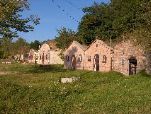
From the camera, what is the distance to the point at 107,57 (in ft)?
180

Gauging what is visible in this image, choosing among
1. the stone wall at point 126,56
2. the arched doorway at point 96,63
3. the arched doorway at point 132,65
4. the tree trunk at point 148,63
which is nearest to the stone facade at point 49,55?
the arched doorway at point 96,63

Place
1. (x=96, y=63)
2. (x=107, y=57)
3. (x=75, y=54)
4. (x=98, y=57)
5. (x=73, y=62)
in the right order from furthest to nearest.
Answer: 1. (x=73, y=62)
2. (x=75, y=54)
3. (x=96, y=63)
4. (x=98, y=57)
5. (x=107, y=57)

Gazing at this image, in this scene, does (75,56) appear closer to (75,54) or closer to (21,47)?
(75,54)

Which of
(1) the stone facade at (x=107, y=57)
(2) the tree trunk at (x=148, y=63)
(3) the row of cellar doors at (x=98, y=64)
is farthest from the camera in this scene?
(3) the row of cellar doors at (x=98, y=64)

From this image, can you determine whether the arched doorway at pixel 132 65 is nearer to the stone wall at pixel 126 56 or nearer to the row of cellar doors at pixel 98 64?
the row of cellar doors at pixel 98 64

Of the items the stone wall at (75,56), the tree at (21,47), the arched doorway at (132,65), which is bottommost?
the arched doorway at (132,65)

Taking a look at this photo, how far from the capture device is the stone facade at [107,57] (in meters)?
48.2

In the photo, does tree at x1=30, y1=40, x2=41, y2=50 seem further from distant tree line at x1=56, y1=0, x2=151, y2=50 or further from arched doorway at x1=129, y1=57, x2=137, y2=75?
arched doorway at x1=129, y1=57, x2=137, y2=75

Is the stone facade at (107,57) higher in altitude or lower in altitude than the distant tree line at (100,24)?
lower

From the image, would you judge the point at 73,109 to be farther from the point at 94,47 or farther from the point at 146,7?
the point at 94,47

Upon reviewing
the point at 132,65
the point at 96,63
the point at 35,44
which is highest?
the point at 35,44

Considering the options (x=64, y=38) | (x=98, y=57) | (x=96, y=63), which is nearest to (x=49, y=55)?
(x=64, y=38)

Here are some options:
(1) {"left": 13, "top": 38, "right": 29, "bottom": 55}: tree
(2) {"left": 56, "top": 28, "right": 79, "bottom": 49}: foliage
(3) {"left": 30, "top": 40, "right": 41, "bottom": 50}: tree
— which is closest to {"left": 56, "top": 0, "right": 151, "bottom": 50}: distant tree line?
(2) {"left": 56, "top": 28, "right": 79, "bottom": 49}: foliage

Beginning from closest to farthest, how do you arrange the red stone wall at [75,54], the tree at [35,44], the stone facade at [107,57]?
1. the stone facade at [107,57]
2. the red stone wall at [75,54]
3. the tree at [35,44]
